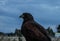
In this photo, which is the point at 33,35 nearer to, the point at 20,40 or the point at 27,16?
the point at 27,16

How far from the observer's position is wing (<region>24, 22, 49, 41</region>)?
1087 cm

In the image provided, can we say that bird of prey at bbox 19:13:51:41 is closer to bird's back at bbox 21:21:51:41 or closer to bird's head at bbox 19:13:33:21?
bird's back at bbox 21:21:51:41

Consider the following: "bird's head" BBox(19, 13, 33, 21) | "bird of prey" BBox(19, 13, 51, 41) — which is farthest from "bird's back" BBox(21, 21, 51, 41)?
"bird's head" BBox(19, 13, 33, 21)

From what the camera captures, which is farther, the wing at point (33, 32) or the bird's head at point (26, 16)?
the bird's head at point (26, 16)

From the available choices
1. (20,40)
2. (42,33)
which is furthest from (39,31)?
(20,40)

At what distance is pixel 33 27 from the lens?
11.0m

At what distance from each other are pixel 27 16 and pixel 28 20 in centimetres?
13

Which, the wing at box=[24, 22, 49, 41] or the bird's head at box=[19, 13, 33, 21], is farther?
the bird's head at box=[19, 13, 33, 21]

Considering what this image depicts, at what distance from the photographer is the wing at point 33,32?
35.7 feet

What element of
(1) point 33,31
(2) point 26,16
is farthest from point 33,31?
(2) point 26,16

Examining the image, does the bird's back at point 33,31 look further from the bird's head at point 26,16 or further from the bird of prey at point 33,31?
the bird's head at point 26,16

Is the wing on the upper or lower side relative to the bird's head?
lower

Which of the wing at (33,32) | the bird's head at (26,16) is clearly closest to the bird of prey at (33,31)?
the wing at (33,32)

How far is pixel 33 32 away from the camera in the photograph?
1098cm
